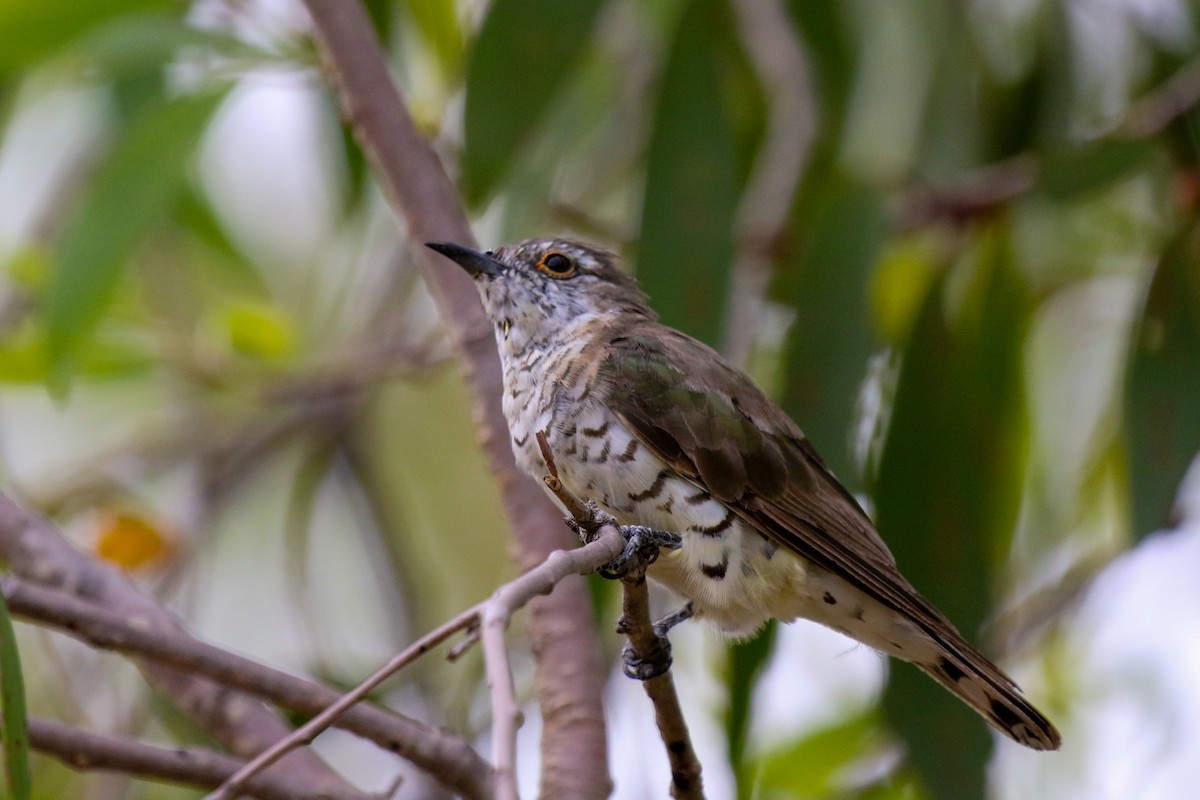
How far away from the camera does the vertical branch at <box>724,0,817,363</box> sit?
157 inches

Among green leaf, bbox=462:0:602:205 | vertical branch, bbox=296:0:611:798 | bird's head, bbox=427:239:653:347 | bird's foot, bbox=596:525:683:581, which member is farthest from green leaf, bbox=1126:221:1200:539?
green leaf, bbox=462:0:602:205

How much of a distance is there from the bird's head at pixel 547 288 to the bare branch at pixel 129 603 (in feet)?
3.43

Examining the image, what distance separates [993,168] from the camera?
15.3 ft

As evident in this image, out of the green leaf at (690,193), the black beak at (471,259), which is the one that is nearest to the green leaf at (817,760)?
the green leaf at (690,193)

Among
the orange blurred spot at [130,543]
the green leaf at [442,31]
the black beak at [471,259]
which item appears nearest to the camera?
the black beak at [471,259]

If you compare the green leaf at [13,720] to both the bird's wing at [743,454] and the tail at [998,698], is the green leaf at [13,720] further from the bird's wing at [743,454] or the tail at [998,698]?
the tail at [998,698]

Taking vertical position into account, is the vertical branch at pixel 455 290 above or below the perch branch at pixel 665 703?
above

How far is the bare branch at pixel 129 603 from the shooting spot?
8.68ft

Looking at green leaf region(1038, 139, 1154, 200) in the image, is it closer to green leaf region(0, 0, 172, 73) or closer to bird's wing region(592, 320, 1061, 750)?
bird's wing region(592, 320, 1061, 750)

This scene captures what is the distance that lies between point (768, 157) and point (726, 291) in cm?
111

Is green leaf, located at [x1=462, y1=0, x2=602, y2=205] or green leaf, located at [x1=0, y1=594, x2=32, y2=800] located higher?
green leaf, located at [x1=462, y1=0, x2=602, y2=205]

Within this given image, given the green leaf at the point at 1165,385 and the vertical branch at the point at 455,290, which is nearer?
the vertical branch at the point at 455,290

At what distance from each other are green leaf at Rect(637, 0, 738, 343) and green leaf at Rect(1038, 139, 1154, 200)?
86 cm

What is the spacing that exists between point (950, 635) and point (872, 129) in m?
2.96
